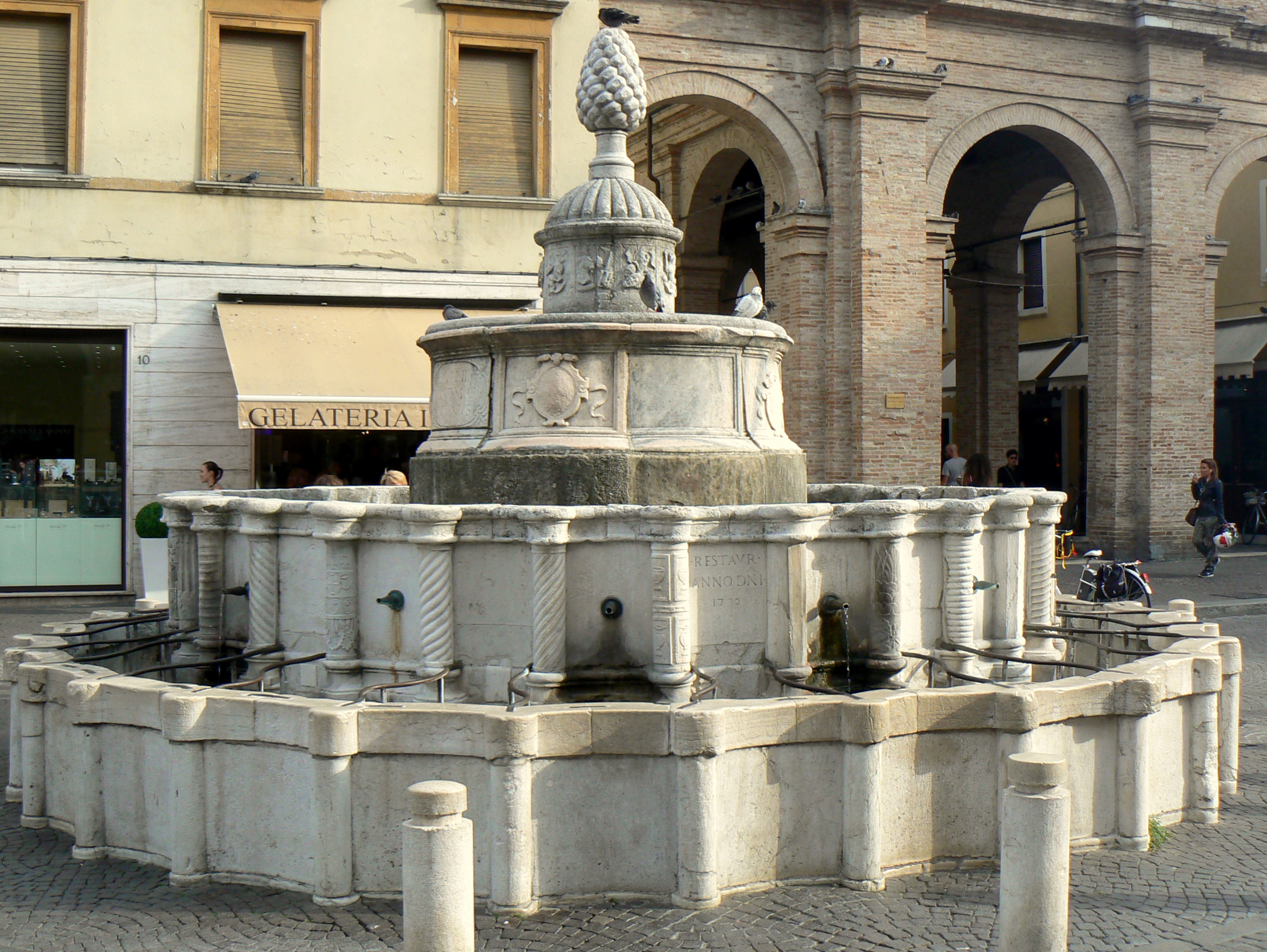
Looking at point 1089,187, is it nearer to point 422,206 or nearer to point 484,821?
point 422,206

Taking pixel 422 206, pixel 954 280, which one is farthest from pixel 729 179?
pixel 422 206

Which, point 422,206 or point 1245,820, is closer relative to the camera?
point 1245,820

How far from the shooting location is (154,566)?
41.1 feet

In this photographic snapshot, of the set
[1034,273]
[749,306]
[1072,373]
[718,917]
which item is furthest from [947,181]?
→ [718,917]

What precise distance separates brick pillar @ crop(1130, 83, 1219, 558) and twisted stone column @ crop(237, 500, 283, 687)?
56.4 ft

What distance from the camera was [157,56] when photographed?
14.9 metres

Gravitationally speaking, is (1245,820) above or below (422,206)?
below

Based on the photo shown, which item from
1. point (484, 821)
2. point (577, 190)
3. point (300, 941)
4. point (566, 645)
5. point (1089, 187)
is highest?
point (1089, 187)

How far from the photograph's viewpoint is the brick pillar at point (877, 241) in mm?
18516

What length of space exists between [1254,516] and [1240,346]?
3605mm

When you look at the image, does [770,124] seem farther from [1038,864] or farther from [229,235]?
[1038,864]

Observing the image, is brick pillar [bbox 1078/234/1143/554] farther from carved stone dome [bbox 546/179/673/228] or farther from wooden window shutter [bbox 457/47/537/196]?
carved stone dome [bbox 546/179/673/228]

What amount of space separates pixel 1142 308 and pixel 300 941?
19.4 metres

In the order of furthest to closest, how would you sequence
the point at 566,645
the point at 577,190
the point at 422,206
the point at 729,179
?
the point at 729,179 → the point at 422,206 → the point at 577,190 → the point at 566,645
